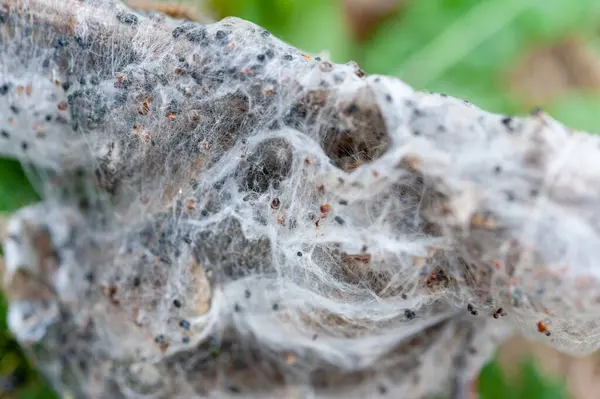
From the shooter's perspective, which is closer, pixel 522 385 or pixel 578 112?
pixel 522 385

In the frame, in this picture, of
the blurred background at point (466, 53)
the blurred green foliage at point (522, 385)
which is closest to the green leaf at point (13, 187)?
the blurred background at point (466, 53)

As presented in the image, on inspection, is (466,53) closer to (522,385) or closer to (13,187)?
(522,385)

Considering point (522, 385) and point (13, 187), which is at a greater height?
point (13, 187)

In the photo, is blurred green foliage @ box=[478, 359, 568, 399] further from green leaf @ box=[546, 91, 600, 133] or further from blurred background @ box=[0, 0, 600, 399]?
green leaf @ box=[546, 91, 600, 133]

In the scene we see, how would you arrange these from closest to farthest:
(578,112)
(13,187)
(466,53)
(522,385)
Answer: (13,187) < (522,385) < (466,53) < (578,112)

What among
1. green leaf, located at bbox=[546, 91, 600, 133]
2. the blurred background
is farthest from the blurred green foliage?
green leaf, located at bbox=[546, 91, 600, 133]

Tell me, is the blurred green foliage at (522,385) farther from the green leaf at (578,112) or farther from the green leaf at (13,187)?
the green leaf at (13,187)

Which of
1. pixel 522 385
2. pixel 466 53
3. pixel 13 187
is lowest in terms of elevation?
pixel 522 385

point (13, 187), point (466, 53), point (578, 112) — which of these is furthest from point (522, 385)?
point (13, 187)

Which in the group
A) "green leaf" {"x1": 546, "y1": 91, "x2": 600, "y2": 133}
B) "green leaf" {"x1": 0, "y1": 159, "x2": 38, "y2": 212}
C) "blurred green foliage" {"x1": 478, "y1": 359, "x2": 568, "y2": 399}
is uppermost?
"green leaf" {"x1": 546, "y1": 91, "x2": 600, "y2": 133}
